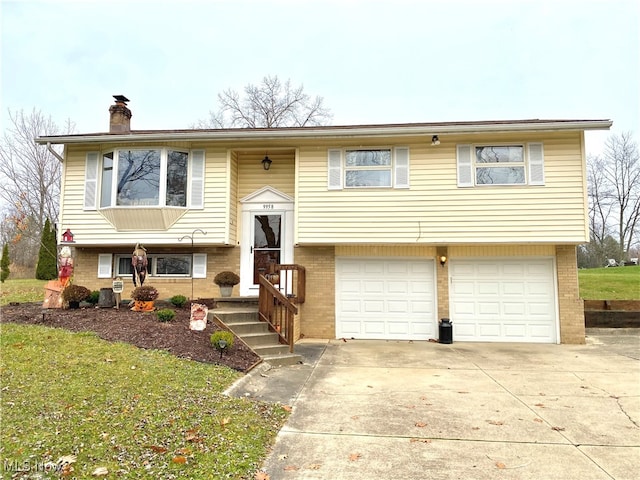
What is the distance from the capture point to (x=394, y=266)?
1004 cm

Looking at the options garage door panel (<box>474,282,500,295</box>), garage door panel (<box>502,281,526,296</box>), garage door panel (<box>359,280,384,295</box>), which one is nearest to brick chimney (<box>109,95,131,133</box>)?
garage door panel (<box>359,280,384,295</box>)

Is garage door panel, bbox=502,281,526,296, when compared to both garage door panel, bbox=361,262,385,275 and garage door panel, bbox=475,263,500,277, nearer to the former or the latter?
garage door panel, bbox=475,263,500,277

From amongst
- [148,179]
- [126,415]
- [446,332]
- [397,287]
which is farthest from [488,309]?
[148,179]

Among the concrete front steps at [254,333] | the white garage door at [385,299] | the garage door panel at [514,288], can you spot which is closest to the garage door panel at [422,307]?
the white garage door at [385,299]

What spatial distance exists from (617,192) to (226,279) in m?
33.2

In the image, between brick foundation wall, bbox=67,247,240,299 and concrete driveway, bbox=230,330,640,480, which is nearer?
concrete driveway, bbox=230,330,640,480

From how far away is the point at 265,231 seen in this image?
33.7ft

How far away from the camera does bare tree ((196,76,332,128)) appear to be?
79.0 ft

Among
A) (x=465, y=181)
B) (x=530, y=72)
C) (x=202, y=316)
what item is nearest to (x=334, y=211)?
(x=465, y=181)

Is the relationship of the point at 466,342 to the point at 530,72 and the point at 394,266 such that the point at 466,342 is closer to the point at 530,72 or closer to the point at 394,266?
the point at 394,266

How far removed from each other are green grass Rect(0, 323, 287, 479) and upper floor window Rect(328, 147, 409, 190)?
573 centimetres

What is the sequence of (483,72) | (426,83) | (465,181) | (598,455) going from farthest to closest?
(426,83) → (483,72) → (465,181) → (598,455)

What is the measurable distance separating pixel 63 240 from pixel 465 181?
33.4ft

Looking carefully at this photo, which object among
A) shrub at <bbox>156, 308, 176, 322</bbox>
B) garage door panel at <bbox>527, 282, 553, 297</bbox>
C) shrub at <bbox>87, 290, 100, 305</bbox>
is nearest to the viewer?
shrub at <bbox>156, 308, 176, 322</bbox>
